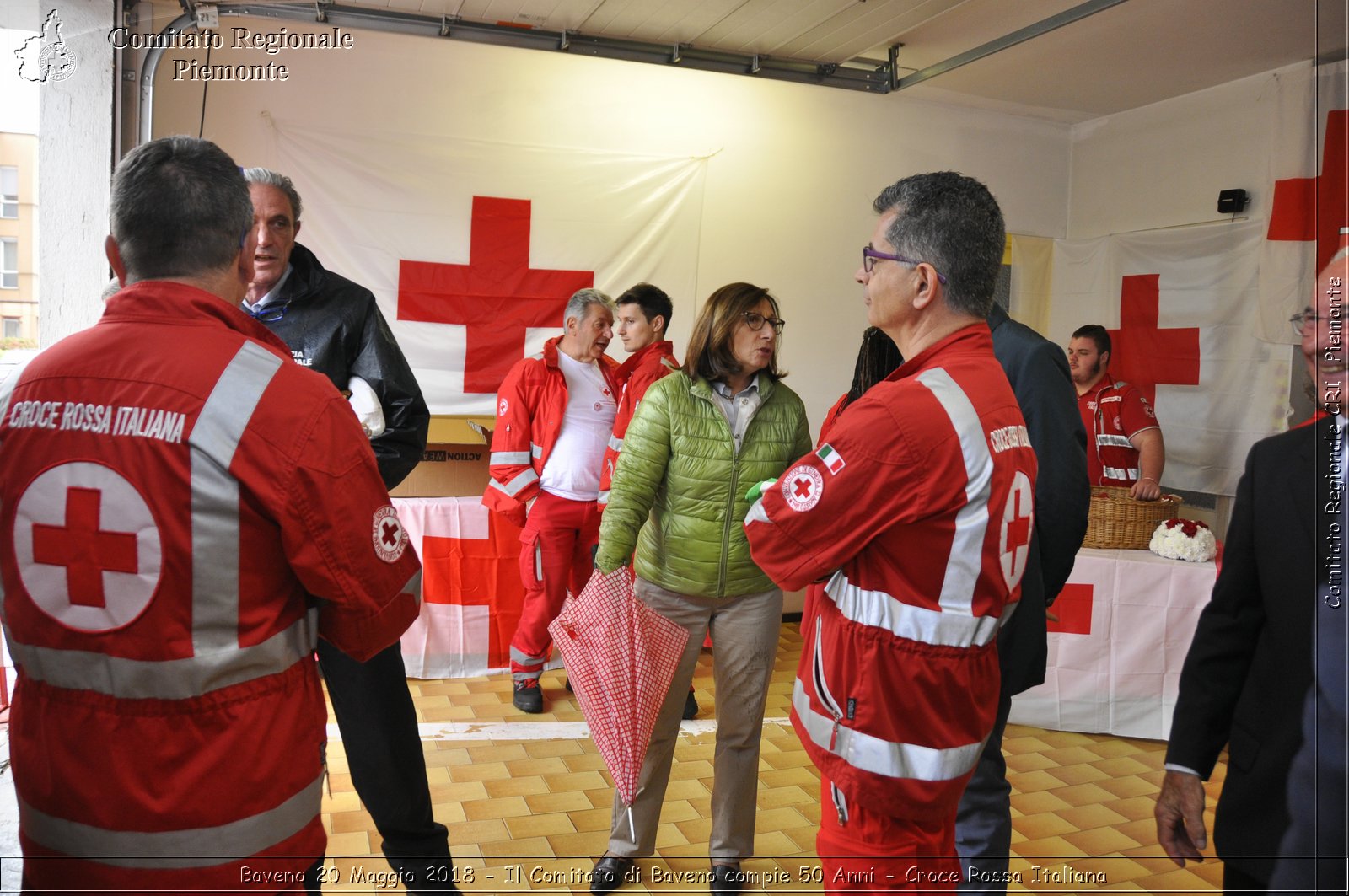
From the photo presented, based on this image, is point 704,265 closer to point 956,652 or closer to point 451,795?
point 451,795

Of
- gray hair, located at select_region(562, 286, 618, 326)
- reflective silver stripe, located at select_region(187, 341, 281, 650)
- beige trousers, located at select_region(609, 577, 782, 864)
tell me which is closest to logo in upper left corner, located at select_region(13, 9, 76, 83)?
gray hair, located at select_region(562, 286, 618, 326)

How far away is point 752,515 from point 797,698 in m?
0.29

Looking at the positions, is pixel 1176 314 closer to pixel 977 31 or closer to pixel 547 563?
pixel 977 31

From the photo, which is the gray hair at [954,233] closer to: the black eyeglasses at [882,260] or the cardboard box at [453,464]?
the black eyeglasses at [882,260]

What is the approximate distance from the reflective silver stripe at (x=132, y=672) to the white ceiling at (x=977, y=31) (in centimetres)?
315

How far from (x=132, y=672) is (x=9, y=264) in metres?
2.51

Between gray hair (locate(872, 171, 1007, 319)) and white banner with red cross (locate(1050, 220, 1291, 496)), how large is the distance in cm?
183

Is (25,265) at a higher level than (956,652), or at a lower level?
higher

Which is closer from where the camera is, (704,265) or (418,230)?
(418,230)

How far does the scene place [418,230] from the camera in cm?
388

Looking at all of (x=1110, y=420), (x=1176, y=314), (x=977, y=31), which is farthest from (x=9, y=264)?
(x=1176, y=314)

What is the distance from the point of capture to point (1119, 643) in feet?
10.5

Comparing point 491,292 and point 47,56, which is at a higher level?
point 47,56

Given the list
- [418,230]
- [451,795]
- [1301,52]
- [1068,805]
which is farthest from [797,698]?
[418,230]
